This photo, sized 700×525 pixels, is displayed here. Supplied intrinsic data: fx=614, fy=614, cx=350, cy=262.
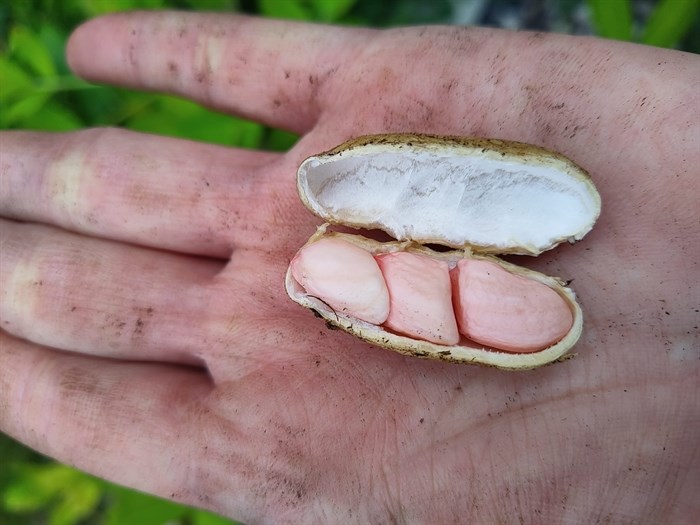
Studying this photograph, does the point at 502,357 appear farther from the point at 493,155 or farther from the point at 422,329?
the point at 493,155

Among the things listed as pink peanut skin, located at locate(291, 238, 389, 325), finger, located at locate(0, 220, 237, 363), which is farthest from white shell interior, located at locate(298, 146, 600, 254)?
finger, located at locate(0, 220, 237, 363)

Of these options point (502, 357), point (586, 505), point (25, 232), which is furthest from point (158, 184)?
point (586, 505)

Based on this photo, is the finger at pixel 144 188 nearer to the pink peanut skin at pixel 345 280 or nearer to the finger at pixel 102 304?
the finger at pixel 102 304

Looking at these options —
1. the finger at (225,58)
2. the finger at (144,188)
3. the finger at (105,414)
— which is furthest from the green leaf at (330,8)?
the finger at (105,414)

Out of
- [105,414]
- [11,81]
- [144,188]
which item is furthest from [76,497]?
[11,81]

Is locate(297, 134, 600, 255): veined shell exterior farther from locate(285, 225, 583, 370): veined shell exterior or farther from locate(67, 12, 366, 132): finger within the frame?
locate(67, 12, 366, 132): finger

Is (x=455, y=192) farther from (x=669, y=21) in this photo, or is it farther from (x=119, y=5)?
(x=119, y=5)

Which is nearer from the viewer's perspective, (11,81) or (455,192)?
(455,192)
